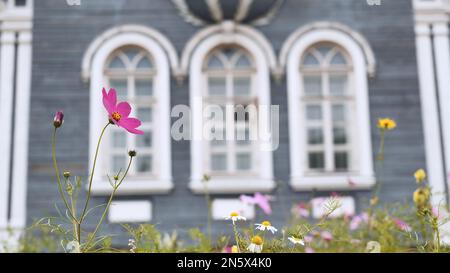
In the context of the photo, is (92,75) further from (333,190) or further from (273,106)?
(333,190)

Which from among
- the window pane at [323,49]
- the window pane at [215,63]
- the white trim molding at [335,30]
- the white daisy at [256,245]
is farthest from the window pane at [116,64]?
the white daisy at [256,245]

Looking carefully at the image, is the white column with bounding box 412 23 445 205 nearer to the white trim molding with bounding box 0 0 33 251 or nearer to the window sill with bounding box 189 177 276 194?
the window sill with bounding box 189 177 276 194

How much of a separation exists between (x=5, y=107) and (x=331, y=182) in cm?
190

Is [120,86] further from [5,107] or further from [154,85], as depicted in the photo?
[5,107]

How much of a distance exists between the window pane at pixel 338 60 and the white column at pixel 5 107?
1.88 metres

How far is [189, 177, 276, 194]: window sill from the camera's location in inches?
125

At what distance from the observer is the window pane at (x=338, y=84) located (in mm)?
3355

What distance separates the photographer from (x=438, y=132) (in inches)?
127

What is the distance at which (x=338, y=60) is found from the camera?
3.40 m
